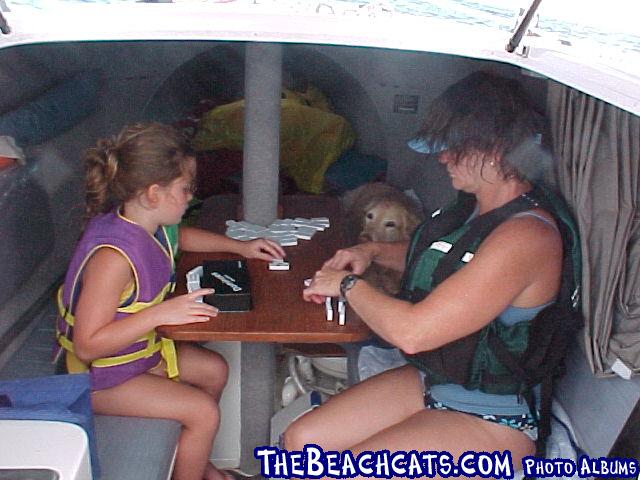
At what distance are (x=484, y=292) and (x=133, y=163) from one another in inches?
43.3

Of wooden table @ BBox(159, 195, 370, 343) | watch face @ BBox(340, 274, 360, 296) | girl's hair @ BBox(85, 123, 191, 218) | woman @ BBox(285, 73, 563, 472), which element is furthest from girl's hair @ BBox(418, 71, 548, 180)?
girl's hair @ BBox(85, 123, 191, 218)

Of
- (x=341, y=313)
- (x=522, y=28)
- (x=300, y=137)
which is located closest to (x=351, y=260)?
(x=341, y=313)

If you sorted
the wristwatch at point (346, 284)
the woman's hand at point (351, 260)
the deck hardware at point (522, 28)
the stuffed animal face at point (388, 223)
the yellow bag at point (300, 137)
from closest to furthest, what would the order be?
the deck hardware at point (522, 28), the wristwatch at point (346, 284), the woman's hand at point (351, 260), the stuffed animal face at point (388, 223), the yellow bag at point (300, 137)

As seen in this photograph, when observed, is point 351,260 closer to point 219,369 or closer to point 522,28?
point 219,369

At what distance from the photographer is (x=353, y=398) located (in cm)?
221

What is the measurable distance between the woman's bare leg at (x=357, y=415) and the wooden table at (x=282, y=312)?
1.01ft

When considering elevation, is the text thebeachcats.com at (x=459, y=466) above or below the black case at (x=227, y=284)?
below

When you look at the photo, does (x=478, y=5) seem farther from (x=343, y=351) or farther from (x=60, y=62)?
(x=60, y=62)

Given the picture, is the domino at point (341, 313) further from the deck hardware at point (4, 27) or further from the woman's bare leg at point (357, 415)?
the deck hardware at point (4, 27)

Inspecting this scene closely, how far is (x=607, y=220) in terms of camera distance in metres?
1.93

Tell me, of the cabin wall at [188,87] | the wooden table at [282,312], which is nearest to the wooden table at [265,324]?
the wooden table at [282,312]

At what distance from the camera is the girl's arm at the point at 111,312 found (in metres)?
1.98

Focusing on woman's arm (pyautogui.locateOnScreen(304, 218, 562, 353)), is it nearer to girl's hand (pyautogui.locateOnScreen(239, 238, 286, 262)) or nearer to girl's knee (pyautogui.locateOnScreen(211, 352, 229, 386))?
girl's hand (pyautogui.locateOnScreen(239, 238, 286, 262))

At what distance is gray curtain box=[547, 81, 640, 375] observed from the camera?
74.8 inches
